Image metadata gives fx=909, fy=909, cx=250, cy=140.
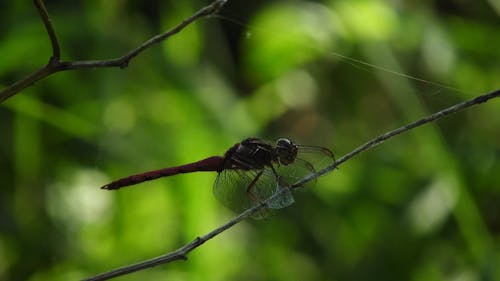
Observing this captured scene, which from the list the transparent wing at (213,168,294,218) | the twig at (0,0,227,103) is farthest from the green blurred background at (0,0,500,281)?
the twig at (0,0,227,103)

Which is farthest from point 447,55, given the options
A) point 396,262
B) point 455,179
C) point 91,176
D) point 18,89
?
point 18,89

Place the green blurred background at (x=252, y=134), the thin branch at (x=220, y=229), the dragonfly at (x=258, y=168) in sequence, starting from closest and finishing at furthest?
the thin branch at (x=220, y=229), the dragonfly at (x=258, y=168), the green blurred background at (x=252, y=134)

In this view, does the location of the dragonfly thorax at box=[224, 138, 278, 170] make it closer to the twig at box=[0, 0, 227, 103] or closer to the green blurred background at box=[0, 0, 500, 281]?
the twig at box=[0, 0, 227, 103]

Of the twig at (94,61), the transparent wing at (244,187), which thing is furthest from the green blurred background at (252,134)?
the twig at (94,61)

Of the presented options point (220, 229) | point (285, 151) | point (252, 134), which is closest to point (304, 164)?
point (285, 151)

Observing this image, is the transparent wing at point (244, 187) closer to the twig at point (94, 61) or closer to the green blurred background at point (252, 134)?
the twig at point (94, 61)

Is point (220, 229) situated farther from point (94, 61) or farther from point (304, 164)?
point (304, 164)

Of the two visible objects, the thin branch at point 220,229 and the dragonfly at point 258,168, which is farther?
the dragonfly at point 258,168
